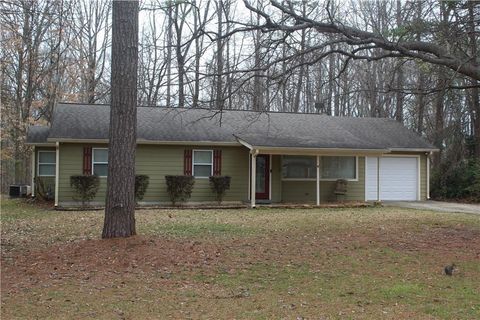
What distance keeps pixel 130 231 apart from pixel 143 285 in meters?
2.41

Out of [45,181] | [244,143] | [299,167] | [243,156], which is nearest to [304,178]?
[299,167]

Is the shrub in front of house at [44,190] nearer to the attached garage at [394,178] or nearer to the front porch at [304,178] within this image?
the front porch at [304,178]

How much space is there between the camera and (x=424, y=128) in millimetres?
28906

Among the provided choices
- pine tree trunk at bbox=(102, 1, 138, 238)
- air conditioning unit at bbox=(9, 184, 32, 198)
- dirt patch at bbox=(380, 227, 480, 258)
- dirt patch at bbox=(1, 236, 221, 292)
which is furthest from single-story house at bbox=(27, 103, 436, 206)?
dirt patch at bbox=(1, 236, 221, 292)

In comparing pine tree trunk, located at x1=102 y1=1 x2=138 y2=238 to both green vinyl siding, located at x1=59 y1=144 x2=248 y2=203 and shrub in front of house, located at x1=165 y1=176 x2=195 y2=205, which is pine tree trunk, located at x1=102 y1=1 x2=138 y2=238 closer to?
shrub in front of house, located at x1=165 y1=176 x2=195 y2=205

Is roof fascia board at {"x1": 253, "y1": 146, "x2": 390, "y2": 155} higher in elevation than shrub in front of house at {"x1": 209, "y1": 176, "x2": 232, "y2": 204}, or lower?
higher

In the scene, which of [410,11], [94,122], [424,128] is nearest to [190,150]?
[94,122]

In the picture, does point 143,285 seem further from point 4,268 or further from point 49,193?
point 49,193

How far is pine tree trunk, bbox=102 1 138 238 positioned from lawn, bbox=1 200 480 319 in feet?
1.40

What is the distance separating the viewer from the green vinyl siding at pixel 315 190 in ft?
62.5

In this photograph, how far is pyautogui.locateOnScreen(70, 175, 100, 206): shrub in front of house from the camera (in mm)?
16438

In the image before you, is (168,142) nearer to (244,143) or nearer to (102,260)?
(244,143)

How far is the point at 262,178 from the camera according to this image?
18688 millimetres

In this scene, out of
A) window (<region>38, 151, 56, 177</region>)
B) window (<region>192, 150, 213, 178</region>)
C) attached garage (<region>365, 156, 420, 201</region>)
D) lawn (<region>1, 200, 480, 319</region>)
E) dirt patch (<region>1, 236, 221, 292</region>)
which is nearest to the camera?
lawn (<region>1, 200, 480, 319</region>)
